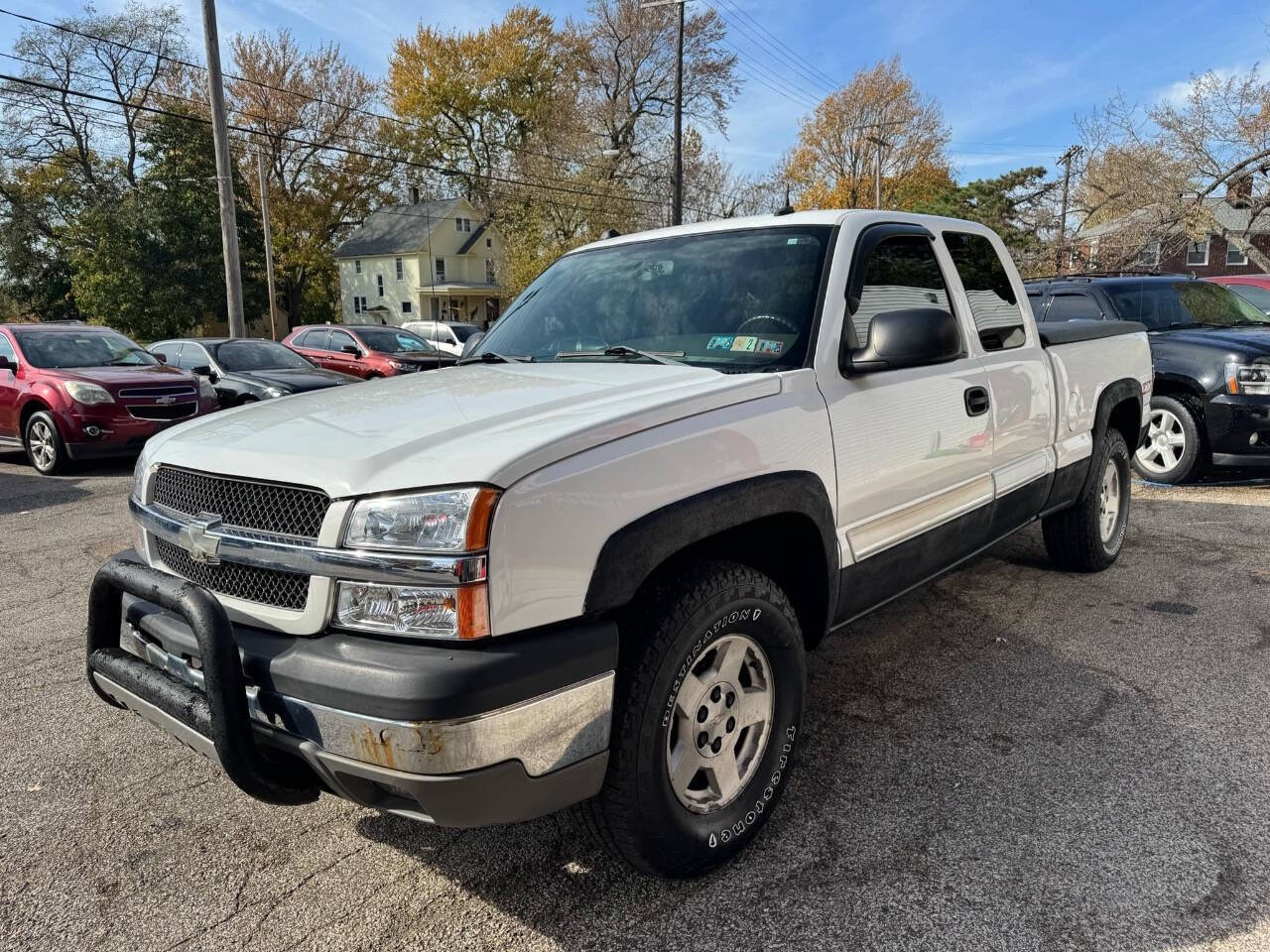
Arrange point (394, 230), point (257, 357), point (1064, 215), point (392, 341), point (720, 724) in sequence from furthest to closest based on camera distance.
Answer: point (394, 230) → point (1064, 215) → point (392, 341) → point (257, 357) → point (720, 724)

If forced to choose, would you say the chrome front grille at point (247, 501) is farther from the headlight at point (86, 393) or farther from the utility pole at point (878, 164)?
the utility pole at point (878, 164)

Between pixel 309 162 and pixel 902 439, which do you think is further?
pixel 309 162

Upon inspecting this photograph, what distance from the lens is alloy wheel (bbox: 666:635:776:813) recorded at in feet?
7.78

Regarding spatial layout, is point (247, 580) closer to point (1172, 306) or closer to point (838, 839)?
point (838, 839)

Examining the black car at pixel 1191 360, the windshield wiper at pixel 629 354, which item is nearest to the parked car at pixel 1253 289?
the black car at pixel 1191 360

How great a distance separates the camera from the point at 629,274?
3.57 m

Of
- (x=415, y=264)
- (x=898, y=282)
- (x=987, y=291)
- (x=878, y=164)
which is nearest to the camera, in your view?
(x=898, y=282)

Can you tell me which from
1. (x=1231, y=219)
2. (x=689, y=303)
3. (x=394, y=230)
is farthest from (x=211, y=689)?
(x=394, y=230)

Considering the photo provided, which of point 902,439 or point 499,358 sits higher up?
point 499,358

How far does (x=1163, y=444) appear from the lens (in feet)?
25.4

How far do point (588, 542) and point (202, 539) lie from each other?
1039 mm

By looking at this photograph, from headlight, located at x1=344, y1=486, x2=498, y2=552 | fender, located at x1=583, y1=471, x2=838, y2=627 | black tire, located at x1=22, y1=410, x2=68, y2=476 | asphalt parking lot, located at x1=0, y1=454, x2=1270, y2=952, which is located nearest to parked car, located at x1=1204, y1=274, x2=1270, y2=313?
asphalt parking lot, located at x1=0, y1=454, x2=1270, y2=952

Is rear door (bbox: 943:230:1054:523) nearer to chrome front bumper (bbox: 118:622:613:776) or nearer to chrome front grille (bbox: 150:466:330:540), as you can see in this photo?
chrome front bumper (bbox: 118:622:613:776)

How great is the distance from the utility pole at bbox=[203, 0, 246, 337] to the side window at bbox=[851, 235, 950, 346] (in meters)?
13.7
